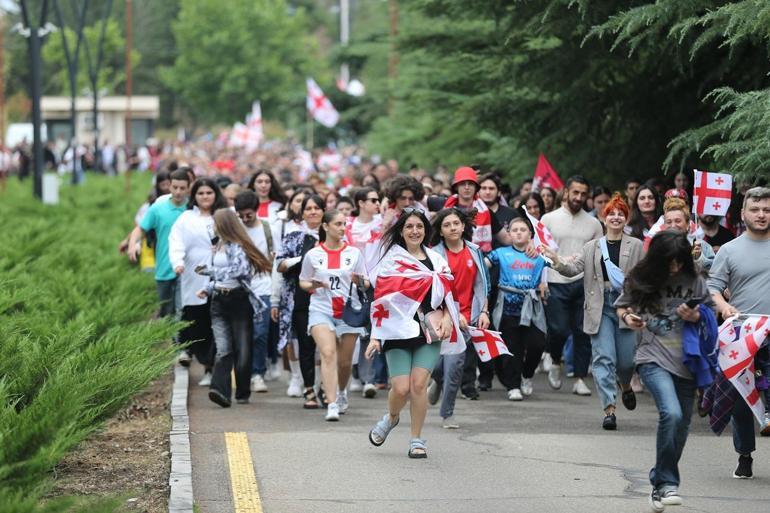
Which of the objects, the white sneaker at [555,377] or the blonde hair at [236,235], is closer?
the blonde hair at [236,235]

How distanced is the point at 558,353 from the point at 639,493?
4.96m

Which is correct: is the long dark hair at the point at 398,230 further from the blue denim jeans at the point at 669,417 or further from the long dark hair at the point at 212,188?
the long dark hair at the point at 212,188

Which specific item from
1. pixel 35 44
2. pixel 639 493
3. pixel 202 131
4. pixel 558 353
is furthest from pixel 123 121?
pixel 639 493

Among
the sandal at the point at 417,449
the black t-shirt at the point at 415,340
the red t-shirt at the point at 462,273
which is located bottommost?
the sandal at the point at 417,449

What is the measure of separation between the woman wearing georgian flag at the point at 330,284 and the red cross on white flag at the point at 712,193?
263 centimetres

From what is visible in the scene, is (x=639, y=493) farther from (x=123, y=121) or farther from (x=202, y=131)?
(x=202, y=131)

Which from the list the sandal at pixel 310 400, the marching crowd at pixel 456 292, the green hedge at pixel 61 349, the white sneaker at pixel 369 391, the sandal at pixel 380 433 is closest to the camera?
the green hedge at pixel 61 349

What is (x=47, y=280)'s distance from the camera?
14.6 meters

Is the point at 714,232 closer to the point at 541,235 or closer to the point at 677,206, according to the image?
the point at 541,235

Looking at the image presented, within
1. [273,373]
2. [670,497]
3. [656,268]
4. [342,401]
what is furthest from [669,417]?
[273,373]

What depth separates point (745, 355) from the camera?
367 inches

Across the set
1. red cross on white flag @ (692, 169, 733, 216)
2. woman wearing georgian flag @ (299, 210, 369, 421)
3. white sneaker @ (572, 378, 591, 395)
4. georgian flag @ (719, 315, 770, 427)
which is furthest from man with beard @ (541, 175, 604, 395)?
georgian flag @ (719, 315, 770, 427)

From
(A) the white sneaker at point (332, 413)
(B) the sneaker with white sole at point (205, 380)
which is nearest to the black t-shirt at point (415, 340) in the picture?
(A) the white sneaker at point (332, 413)

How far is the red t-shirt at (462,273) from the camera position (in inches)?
452
